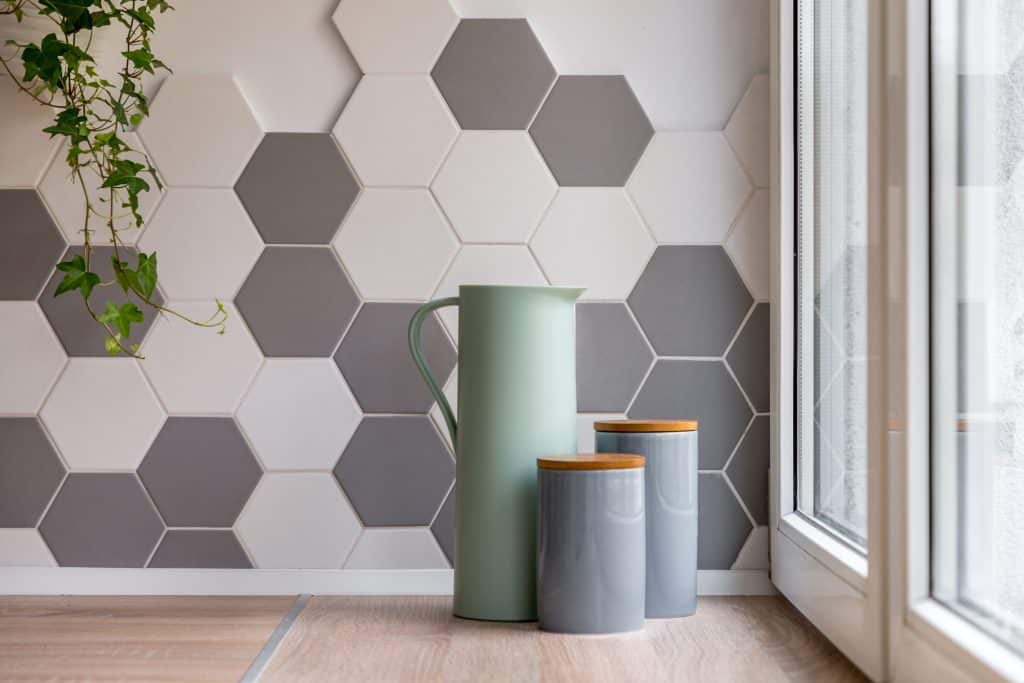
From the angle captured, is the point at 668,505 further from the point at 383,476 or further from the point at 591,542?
the point at 383,476

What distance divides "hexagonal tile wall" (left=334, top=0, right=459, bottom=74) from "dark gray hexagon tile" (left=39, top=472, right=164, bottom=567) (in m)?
0.56

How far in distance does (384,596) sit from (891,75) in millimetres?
767

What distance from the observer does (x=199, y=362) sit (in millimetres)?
1212

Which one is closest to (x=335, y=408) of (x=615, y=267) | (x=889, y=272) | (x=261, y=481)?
(x=261, y=481)

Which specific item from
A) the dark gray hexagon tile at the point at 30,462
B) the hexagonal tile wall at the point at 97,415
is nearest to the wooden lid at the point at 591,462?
the hexagonal tile wall at the point at 97,415

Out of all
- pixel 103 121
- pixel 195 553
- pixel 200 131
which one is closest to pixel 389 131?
pixel 200 131

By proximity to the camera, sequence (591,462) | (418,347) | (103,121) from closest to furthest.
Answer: (591,462) < (418,347) < (103,121)

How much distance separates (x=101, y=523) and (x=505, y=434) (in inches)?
20.1

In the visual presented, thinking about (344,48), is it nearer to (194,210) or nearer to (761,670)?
(194,210)

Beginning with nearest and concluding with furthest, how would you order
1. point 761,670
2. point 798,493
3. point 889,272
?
point 889,272, point 761,670, point 798,493

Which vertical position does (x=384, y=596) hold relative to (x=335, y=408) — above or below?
below

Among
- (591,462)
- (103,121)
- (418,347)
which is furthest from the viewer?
(103,121)

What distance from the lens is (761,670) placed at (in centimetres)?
89

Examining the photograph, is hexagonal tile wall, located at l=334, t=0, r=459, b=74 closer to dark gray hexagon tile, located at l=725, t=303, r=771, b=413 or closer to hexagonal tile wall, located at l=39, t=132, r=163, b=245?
hexagonal tile wall, located at l=39, t=132, r=163, b=245
